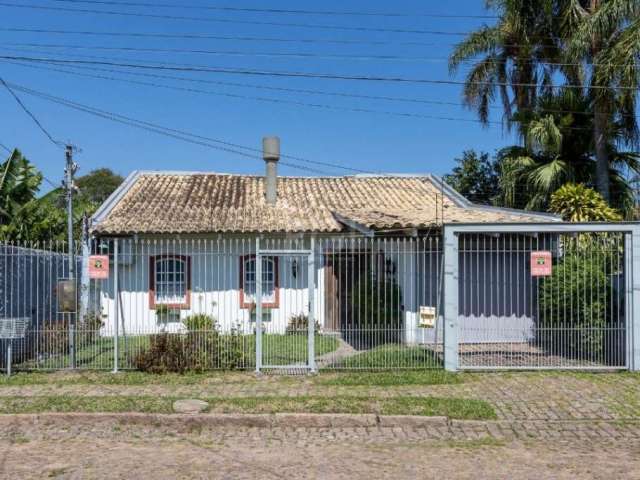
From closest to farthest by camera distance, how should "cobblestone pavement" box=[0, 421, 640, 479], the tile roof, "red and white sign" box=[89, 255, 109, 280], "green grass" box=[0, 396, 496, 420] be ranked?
"cobblestone pavement" box=[0, 421, 640, 479] → "green grass" box=[0, 396, 496, 420] → "red and white sign" box=[89, 255, 109, 280] → the tile roof

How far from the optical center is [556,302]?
12.1 m

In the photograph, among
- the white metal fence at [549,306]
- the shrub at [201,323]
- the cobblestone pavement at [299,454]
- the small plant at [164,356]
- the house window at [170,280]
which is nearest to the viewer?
the cobblestone pavement at [299,454]

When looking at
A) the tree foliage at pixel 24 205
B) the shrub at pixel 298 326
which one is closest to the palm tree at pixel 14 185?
the tree foliage at pixel 24 205

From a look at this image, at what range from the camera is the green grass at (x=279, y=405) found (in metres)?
8.29

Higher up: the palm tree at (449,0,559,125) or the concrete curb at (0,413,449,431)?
the palm tree at (449,0,559,125)

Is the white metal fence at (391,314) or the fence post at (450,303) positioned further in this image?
the white metal fence at (391,314)

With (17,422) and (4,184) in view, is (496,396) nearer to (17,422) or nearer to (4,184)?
(17,422)

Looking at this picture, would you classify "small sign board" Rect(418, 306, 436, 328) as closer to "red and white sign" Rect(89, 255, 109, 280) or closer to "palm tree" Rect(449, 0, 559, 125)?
"red and white sign" Rect(89, 255, 109, 280)

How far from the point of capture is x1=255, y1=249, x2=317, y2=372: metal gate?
34.5 ft

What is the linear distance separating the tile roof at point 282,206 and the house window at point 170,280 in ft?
2.91

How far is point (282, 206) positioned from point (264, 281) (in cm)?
311

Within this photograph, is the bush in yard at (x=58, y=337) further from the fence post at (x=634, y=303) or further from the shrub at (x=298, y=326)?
the fence post at (x=634, y=303)

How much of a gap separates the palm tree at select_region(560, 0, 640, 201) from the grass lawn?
1133 cm

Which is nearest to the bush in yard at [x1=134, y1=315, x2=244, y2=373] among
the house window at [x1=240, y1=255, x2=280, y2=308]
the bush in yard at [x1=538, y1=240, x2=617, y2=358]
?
the house window at [x1=240, y1=255, x2=280, y2=308]
